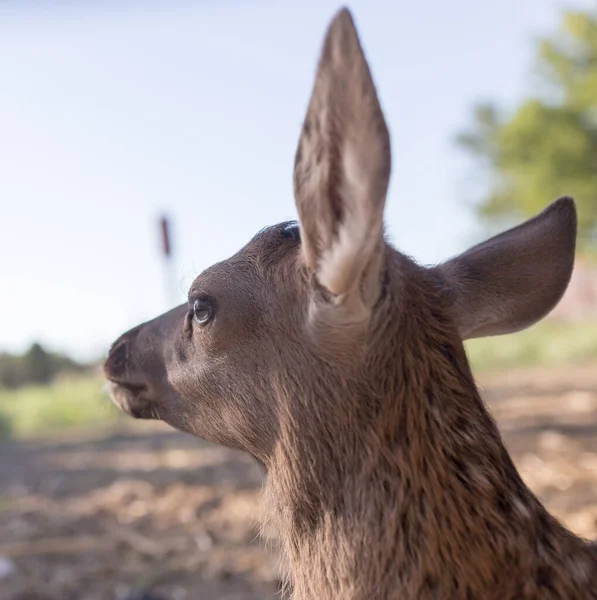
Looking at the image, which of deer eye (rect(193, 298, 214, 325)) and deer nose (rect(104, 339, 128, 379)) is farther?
deer nose (rect(104, 339, 128, 379))

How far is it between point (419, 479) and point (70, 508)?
5.47 metres

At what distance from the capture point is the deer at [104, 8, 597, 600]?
1520 millimetres

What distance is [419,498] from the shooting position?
1.80 m

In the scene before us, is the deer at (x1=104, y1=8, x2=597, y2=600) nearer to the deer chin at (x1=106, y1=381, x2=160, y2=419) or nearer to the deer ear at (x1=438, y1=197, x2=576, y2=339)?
the deer ear at (x1=438, y1=197, x2=576, y2=339)

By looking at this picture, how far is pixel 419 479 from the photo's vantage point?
1806mm

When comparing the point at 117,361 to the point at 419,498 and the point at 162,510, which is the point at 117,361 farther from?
the point at 162,510

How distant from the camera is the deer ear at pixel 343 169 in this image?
1335 millimetres

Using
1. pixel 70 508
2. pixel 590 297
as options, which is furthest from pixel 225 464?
pixel 590 297

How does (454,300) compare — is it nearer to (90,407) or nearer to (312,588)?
(312,588)

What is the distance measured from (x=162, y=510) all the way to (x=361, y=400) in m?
4.71

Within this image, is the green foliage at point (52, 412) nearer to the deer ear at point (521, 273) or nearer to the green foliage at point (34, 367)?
the green foliage at point (34, 367)

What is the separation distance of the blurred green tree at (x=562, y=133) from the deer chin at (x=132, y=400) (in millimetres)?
12716

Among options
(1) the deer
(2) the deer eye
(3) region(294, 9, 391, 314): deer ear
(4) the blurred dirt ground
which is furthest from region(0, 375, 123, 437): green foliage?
(3) region(294, 9, 391, 314): deer ear

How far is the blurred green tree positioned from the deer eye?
42.3ft
